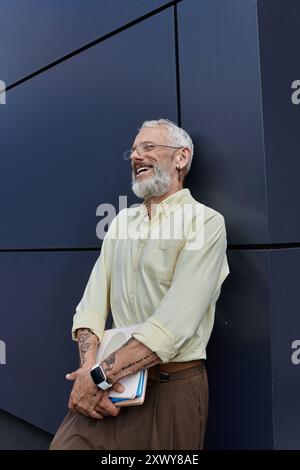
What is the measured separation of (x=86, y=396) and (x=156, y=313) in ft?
1.45

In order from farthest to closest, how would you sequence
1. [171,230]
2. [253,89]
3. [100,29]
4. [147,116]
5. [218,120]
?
1. [100,29]
2. [147,116]
3. [218,120]
4. [253,89]
5. [171,230]

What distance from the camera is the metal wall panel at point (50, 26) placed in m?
2.81

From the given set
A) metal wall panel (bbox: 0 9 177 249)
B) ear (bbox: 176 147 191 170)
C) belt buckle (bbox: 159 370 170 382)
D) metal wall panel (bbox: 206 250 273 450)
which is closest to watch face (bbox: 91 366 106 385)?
belt buckle (bbox: 159 370 170 382)

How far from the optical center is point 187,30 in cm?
234

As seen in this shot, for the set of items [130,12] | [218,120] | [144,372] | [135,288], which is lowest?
[144,372]

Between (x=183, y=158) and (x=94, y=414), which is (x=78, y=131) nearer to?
(x=183, y=158)

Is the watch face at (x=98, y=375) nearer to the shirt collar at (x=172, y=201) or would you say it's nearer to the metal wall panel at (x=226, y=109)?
the shirt collar at (x=172, y=201)

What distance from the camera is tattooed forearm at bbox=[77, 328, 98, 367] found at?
1865mm

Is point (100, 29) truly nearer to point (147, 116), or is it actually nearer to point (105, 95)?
point (105, 95)

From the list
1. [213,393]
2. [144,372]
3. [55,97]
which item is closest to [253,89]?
[144,372]

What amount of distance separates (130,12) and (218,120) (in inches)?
42.8

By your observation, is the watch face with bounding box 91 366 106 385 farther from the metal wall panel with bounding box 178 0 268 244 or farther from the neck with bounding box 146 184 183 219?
the metal wall panel with bounding box 178 0 268 244

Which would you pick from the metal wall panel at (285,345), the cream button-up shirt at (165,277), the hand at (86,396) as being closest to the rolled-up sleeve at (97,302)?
the cream button-up shirt at (165,277)

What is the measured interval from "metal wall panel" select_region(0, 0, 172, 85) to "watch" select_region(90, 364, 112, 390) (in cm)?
205
